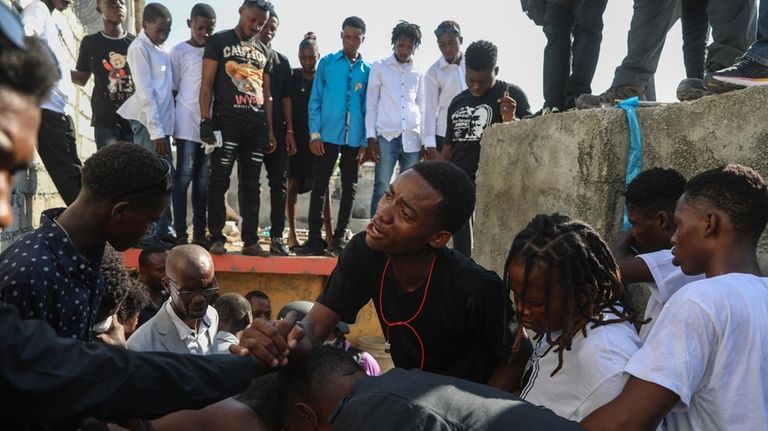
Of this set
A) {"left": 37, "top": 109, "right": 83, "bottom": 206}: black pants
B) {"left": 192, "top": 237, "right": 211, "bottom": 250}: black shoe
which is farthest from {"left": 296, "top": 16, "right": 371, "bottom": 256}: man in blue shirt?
{"left": 37, "top": 109, "right": 83, "bottom": 206}: black pants

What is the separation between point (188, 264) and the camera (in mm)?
3707

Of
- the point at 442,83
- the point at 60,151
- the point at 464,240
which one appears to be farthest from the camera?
the point at 442,83

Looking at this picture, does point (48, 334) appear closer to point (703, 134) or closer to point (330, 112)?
point (703, 134)

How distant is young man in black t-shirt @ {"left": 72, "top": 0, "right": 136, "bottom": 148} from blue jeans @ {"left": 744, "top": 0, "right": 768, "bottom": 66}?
492 cm

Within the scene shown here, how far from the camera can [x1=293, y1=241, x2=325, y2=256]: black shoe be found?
682cm

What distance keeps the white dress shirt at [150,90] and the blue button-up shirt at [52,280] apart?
3.72m

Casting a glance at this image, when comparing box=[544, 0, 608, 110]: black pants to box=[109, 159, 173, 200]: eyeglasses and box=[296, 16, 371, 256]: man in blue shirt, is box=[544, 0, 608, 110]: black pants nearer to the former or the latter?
box=[296, 16, 371, 256]: man in blue shirt

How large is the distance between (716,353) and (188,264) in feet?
8.70

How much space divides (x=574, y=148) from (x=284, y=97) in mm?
3554

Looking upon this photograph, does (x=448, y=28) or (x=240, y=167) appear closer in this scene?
(x=240, y=167)

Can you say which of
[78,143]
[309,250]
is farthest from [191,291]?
[78,143]

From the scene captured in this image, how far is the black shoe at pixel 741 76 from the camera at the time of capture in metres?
2.93

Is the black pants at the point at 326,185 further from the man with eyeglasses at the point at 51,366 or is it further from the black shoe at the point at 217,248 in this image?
the man with eyeglasses at the point at 51,366

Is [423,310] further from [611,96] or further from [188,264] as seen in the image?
[611,96]
